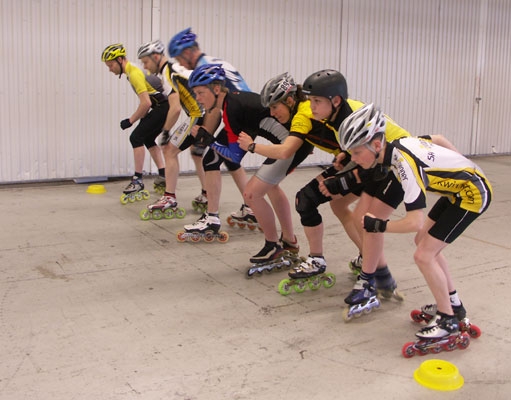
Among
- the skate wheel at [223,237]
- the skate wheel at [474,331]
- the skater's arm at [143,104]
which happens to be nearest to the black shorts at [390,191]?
the skate wheel at [474,331]

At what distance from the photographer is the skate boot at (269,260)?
16.0 ft

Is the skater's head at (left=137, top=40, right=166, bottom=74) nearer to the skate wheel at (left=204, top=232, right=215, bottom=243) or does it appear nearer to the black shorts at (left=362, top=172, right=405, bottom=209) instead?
the skate wheel at (left=204, top=232, right=215, bottom=243)

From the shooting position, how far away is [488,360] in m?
3.42

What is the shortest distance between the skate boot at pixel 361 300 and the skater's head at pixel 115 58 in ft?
15.2

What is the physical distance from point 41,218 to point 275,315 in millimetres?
3797

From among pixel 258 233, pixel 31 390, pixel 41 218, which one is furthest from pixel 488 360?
pixel 41 218

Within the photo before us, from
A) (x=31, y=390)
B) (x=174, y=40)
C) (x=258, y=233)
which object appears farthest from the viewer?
(x=258, y=233)

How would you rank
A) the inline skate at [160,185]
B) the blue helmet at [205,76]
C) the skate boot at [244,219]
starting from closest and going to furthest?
1. the blue helmet at [205,76]
2. the skate boot at [244,219]
3. the inline skate at [160,185]

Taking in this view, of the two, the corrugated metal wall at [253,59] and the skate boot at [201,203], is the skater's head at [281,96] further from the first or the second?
the corrugated metal wall at [253,59]

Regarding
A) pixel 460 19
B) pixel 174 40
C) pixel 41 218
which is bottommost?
pixel 41 218

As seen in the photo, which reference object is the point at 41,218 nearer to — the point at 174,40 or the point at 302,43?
the point at 174,40

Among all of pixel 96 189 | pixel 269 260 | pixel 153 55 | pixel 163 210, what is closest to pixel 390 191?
pixel 269 260

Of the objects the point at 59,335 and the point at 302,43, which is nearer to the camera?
the point at 59,335

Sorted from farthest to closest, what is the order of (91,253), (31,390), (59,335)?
(91,253), (59,335), (31,390)
